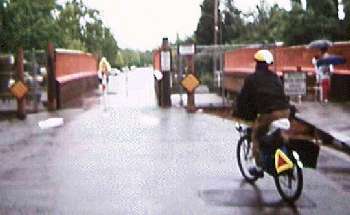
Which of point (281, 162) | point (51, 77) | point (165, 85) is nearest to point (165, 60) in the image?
point (165, 85)

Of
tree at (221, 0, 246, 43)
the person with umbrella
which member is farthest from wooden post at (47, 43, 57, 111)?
tree at (221, 0, 246, 43)

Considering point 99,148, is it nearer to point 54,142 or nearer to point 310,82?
point 54,142

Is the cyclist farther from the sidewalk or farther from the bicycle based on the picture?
the sidewalk

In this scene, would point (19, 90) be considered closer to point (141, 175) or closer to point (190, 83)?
point (190, 83)

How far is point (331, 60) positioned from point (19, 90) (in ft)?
29.3

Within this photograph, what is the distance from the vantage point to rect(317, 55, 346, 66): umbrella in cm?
2168

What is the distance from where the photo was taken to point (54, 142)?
1512cm

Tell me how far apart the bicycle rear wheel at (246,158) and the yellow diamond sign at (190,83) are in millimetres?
12589

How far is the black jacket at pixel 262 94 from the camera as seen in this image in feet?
30.5

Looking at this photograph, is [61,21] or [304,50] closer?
[304,50]

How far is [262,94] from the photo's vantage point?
30.7 ft

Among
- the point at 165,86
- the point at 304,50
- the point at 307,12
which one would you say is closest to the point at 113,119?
the point at 165,86

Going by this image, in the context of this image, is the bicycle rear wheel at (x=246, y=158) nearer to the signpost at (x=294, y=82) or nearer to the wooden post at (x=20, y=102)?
the signpost at (x=294, y=82)

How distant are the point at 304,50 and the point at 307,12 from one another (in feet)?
36.1
